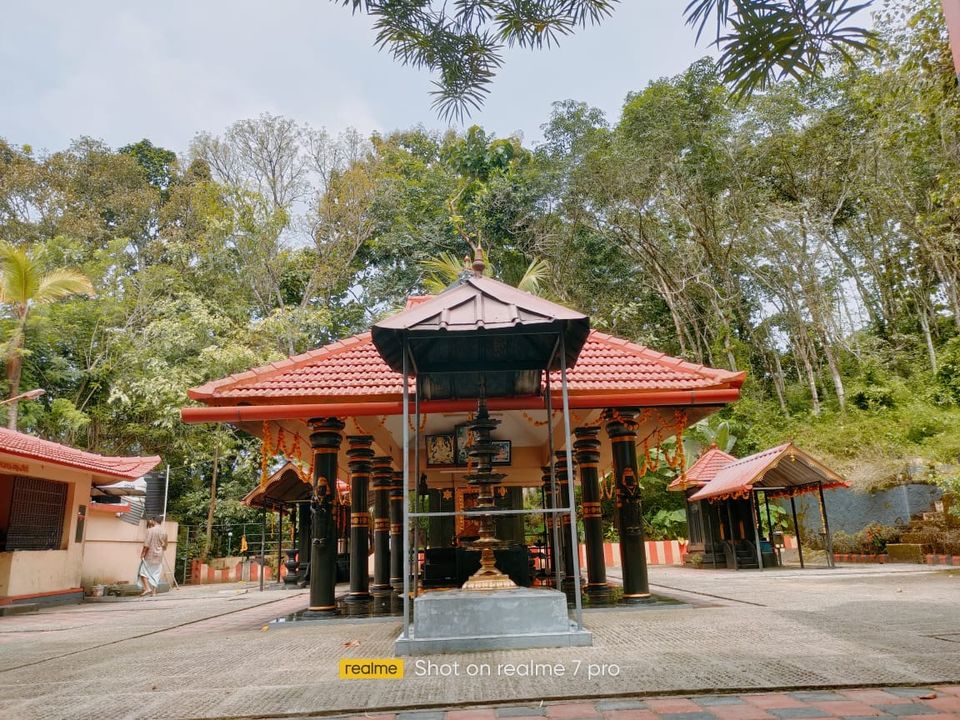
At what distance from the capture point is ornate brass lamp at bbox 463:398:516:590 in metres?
5.06

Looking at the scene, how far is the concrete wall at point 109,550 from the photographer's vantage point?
14.3 metres

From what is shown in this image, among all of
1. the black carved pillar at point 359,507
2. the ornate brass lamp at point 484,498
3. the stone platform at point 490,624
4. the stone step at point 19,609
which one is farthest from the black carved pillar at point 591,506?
the stone step at point 19,609

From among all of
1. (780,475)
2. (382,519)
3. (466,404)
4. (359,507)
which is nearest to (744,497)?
(780,475)

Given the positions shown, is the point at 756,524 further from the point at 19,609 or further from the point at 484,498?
the point at 19,609

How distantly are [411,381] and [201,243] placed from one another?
1866 cm

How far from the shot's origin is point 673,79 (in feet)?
74.0

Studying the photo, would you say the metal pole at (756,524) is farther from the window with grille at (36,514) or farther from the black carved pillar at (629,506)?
the window with grille at (36,514)

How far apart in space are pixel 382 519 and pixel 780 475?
26.1 ft

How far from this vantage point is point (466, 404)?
6.39 meters

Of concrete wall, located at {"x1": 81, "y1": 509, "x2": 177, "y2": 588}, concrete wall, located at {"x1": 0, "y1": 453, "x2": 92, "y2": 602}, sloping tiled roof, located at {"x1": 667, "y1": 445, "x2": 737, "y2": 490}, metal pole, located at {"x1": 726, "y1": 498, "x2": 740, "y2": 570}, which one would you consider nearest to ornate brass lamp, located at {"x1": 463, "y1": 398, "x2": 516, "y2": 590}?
concrete wall, located at {"x1": 0, "y1": 453, "x2": 92, "y2": 602}

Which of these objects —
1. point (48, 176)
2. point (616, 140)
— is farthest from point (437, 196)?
point (48, 176)

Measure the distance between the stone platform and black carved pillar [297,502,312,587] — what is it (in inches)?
423

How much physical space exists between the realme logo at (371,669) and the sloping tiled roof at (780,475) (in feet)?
32.2

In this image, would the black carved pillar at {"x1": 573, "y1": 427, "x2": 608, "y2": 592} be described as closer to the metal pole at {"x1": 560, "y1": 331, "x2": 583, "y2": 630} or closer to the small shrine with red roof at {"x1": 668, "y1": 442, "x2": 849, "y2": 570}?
the metal pole at {"x1": 560, "y1": 331, "x2": 583, "y2": 630}
